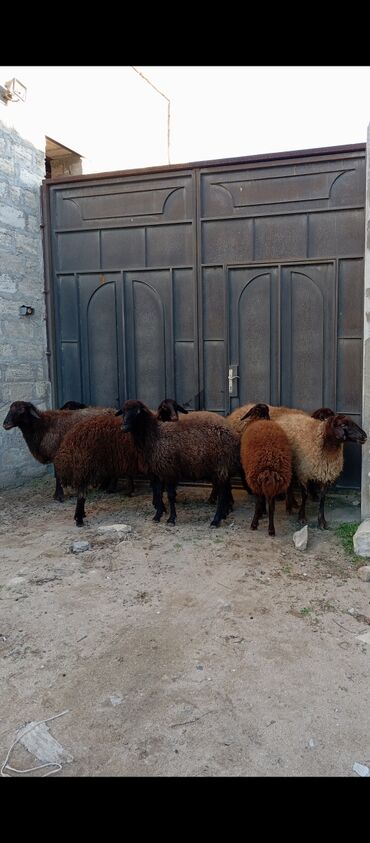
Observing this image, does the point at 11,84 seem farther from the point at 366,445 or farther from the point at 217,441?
the point at 366,445

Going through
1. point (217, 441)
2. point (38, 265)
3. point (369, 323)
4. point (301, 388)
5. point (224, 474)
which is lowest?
point (224, 474)

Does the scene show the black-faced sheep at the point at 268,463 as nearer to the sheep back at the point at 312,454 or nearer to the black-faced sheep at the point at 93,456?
the sheep back at the point at 312,454

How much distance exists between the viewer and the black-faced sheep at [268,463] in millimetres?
5355

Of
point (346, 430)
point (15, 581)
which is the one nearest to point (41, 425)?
point (15, 581)

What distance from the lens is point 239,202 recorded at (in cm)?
716

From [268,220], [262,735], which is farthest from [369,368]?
[262,735]

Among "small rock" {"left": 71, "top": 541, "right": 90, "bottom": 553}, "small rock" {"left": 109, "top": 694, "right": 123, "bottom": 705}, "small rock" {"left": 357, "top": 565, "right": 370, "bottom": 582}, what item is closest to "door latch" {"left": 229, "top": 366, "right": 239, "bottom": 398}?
"small rock" {"left": 71, "top": 541, "right": 90, "bottom": 553}

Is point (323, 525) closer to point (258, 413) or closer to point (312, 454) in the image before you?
point (312, 454)

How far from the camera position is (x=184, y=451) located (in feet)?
19.4

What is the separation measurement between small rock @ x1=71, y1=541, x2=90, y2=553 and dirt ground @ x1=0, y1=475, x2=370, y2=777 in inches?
2.3

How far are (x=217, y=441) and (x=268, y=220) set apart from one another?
3.10 m

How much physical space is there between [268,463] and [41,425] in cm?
302

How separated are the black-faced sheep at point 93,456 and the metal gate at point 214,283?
5.62ft

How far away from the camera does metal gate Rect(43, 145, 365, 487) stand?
268 inches
